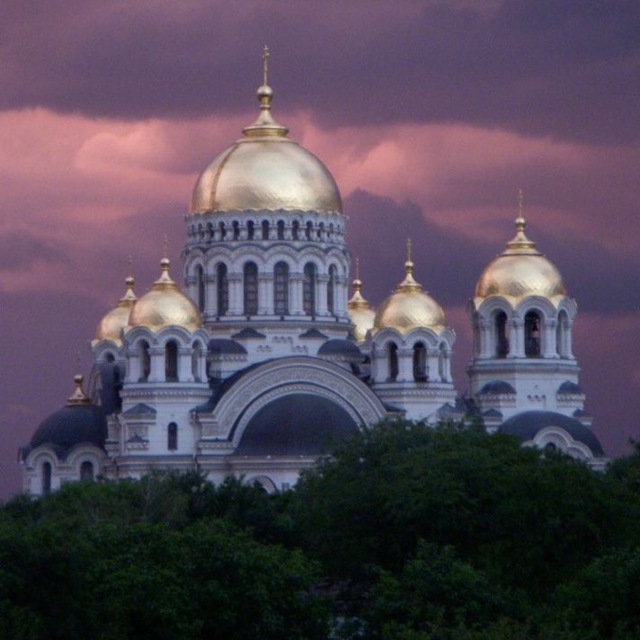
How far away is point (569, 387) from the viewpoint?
202ft

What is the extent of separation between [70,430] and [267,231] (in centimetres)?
650

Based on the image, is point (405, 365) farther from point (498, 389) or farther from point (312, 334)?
point (498, 389)

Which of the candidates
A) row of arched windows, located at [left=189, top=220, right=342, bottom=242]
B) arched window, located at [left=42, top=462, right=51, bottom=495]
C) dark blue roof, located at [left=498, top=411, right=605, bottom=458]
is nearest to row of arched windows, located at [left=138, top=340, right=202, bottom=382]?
row of arched windows, located at [left=189, top=220, right=342, bottom=242]

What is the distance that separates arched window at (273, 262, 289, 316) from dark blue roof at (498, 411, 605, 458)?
17.5ft

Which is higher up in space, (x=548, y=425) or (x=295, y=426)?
(x=548, y=425)

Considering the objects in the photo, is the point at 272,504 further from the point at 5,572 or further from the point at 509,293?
the point at 509,293

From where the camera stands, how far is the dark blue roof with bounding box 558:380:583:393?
2425 inches

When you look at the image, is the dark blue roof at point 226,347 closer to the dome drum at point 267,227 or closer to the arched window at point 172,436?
the dome drum at point 267,227

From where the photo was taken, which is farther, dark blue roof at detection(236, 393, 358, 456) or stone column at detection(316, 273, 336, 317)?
stone column at detection(316, 273, 336, 317)

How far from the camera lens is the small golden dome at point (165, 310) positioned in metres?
57.2

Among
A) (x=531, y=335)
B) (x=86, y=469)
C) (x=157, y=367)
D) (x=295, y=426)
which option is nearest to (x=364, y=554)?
(x=295, y=426)

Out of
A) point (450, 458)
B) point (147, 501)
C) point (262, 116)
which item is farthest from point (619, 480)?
point (262, 116)

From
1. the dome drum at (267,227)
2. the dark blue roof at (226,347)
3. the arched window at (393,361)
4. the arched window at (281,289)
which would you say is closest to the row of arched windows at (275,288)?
the arched window at (281,289)

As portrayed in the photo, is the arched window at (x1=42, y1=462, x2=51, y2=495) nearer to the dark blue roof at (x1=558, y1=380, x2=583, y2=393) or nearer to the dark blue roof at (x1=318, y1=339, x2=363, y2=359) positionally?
the dark blue roof at (x1=318, y1=339, x2=363, y2=359)
